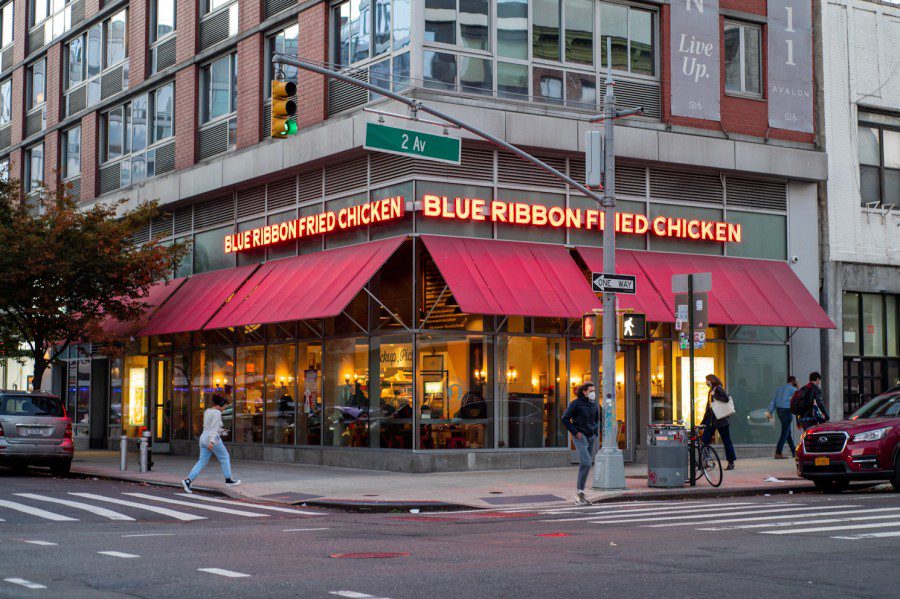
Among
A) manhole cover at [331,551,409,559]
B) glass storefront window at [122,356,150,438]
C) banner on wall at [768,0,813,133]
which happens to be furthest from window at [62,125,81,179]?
manhole cover at [331,551,409,559]

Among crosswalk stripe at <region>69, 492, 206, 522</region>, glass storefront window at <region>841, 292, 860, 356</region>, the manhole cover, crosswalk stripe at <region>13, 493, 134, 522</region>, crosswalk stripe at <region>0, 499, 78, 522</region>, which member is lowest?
crosswalk stripe at <region>69, 492, 206, 522</region>

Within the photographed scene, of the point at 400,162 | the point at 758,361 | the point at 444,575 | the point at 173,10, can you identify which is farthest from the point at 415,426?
the point at 173,10

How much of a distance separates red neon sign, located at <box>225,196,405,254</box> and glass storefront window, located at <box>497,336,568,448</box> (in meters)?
3.67

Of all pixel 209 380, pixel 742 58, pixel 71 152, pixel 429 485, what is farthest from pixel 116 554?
pixel 71 152

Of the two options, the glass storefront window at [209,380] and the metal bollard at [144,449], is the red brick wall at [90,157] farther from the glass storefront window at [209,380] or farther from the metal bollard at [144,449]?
the metal bollard at [144,449]

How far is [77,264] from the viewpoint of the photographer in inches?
1150

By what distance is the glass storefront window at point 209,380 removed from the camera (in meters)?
29.8

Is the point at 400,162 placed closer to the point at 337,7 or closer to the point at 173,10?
the point at 337,7

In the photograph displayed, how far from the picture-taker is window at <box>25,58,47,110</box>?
1644 inches

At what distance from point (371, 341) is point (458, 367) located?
7.12 feet

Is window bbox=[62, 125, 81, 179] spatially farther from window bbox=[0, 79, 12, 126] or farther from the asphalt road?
the asphalt road

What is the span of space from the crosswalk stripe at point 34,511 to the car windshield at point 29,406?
20.9ft

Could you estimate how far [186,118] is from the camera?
32125 millimetres

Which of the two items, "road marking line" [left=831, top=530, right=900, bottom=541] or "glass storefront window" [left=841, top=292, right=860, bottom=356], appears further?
"glass storefront window" [left=841, top=292, right=860, bottom=356]
